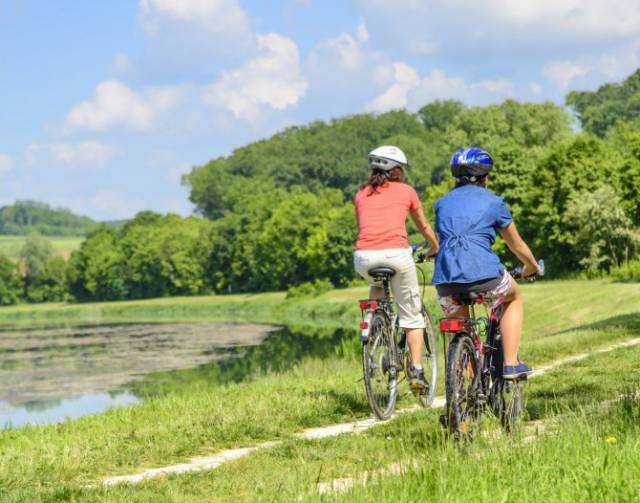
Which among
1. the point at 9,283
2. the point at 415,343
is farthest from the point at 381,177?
the point at 9,283

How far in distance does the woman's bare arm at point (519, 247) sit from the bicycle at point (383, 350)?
1.59 meters

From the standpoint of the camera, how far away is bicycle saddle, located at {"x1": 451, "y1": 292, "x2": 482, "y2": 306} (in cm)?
668

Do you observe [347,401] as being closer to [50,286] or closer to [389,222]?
[389,222]

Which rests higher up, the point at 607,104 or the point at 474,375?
the point at 607,104

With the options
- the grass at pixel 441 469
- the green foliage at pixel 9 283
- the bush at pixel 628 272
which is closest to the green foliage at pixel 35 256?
the green foliage at pixel 9 283

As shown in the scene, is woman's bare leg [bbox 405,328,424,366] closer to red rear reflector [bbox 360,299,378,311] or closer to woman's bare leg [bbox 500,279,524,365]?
red rear reflector [bbox 360,299,378,311]

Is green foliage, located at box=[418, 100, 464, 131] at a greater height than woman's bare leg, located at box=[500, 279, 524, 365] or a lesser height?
greater

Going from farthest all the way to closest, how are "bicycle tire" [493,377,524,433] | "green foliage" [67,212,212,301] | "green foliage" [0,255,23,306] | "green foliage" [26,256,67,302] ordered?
"green foliage" [26,256,67,302] < "green foliage" [0,255,23,306] < "green foliage" [67,212,212,301] < "bicycle tire" [493,377,524,433]

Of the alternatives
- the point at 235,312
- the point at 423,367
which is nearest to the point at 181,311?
the point at 235,312

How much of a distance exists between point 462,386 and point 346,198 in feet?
381

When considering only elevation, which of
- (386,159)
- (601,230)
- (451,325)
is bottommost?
(451,325)

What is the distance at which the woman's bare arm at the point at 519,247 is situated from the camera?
272 inches

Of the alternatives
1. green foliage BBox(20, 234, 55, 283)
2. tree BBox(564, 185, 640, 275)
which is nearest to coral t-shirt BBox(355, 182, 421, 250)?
tree BBox(564, 185, 640, 275)

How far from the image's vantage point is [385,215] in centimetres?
859
